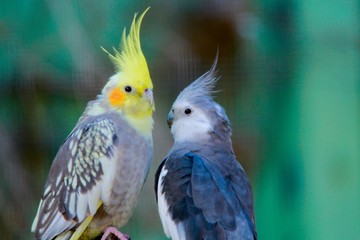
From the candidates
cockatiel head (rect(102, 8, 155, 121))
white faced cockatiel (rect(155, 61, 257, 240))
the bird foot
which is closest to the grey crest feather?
white faced cockatiel (rect(155, 61, 257, 240))

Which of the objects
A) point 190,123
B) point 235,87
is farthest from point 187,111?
point 235,87

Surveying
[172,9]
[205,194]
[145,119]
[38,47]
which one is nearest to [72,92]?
[38,47]

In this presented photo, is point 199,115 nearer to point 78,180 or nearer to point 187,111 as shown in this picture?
point 187,111

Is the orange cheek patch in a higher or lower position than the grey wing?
higher

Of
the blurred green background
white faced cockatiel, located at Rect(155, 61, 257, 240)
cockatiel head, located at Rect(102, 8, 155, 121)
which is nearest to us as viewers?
white faced cockatiel, located at Rect(155, 61, 257, 240)

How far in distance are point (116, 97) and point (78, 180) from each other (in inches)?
8.6

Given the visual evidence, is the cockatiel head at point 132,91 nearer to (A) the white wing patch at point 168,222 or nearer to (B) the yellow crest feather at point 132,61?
(B) the yellow crest feather at point 132,61

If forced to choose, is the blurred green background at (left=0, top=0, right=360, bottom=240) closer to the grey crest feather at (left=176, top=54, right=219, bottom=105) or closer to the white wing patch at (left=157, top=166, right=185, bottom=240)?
the grey crest feather at (left=176, top=54, right=219, bottom=105)

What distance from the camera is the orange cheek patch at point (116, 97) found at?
1.74 m

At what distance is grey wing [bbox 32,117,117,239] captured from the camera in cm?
167

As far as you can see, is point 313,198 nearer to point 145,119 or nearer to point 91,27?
point 145,119

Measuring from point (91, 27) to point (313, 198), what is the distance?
859mm

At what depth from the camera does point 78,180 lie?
1.70 metres

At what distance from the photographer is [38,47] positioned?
2.25 m
